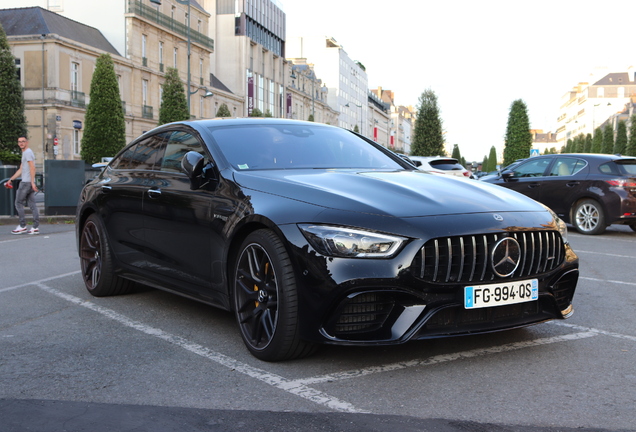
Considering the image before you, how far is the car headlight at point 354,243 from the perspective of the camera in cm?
372

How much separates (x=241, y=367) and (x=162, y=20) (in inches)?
2368

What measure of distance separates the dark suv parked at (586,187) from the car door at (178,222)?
390 inches

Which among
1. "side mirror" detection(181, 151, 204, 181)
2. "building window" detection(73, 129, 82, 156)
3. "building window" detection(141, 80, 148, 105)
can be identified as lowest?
"side mirror" detection(181, 151, 204, 181)

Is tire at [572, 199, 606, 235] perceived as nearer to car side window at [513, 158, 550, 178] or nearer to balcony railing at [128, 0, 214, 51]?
car side window at [513, 158, 550, 178]

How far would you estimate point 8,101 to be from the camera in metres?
40.4

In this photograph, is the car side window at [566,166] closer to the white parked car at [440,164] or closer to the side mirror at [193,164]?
the white parked car at [440,164]

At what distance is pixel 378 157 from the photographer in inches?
221

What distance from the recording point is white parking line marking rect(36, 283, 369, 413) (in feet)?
11.2

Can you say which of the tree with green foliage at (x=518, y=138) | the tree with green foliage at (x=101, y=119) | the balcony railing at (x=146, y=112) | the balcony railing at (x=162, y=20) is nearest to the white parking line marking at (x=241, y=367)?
the tree with green foliage at (x=101, y=119)

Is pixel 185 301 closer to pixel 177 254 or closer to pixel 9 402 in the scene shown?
pixel 177 254

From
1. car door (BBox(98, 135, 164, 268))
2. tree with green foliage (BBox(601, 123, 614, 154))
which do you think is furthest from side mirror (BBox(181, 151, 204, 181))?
tree with green foliage (BBox(601, 123, 614, 154))

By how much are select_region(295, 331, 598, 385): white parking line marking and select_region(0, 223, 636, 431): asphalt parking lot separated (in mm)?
11

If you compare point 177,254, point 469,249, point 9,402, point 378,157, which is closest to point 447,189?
point 469,249

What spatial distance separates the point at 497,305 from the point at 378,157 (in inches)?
78.9
